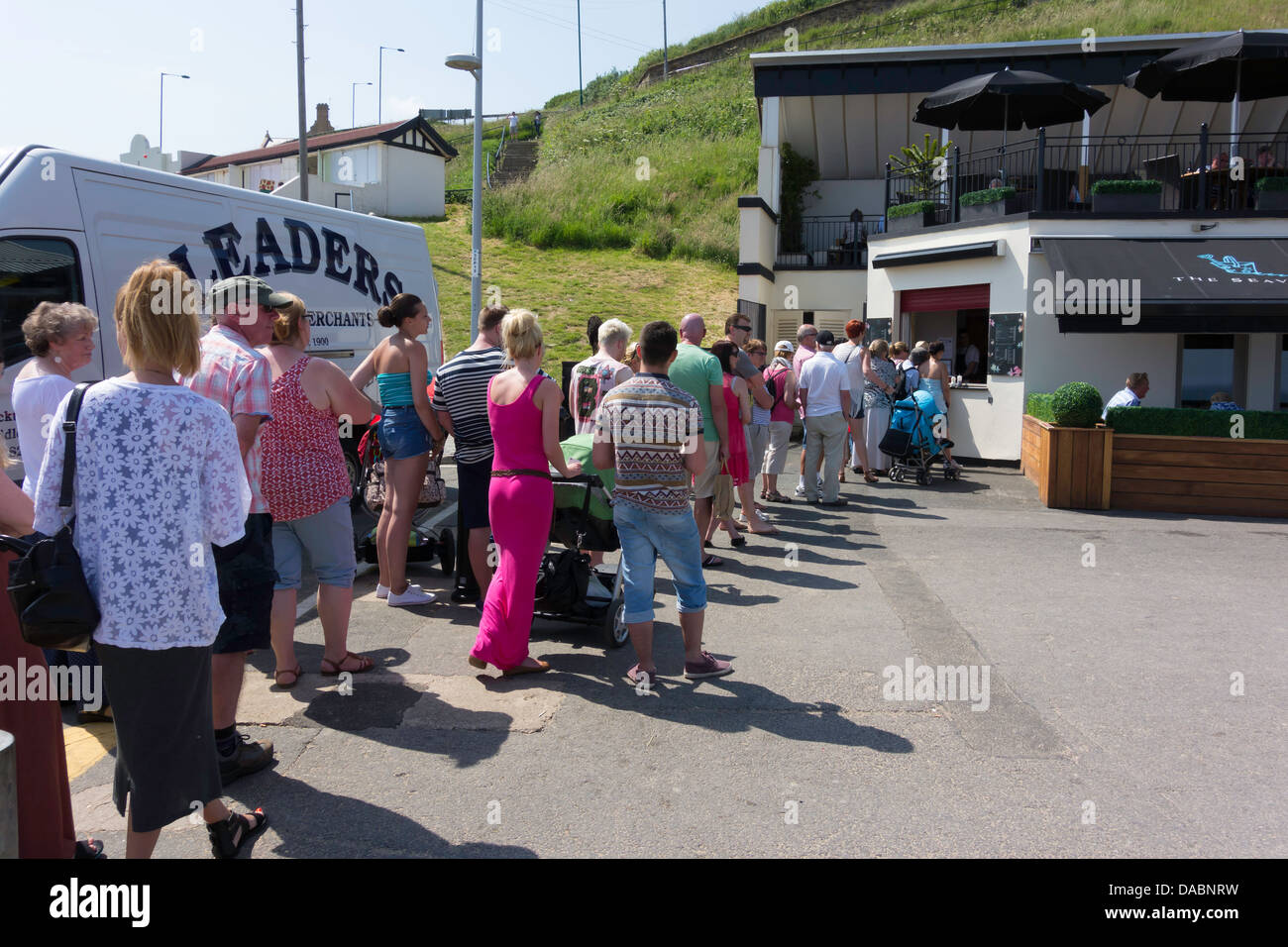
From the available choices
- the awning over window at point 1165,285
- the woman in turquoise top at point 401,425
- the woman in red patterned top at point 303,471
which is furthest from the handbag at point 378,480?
the awning over window at point 1165,285

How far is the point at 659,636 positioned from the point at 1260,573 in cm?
560

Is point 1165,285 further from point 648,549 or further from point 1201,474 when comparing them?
point 648,549

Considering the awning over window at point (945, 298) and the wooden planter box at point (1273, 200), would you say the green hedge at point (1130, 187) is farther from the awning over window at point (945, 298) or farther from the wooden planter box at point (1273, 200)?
the awning over window at point (945, 298)

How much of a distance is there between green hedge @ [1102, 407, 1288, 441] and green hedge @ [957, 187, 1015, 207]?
4.91 metres

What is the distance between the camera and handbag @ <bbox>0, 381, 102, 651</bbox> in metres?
2.95

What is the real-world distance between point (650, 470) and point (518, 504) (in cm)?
77

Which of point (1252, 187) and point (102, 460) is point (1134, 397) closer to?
point (1252, 187)

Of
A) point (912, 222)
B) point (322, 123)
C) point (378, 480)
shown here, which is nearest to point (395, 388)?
point (378, 480)

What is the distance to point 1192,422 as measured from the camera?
1155 centimetres

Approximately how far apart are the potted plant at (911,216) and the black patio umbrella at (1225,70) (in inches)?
142

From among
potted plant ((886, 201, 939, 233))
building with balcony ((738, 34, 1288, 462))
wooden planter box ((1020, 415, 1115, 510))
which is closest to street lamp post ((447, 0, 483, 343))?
building with balcony ((738, 34, 1288, 462))
